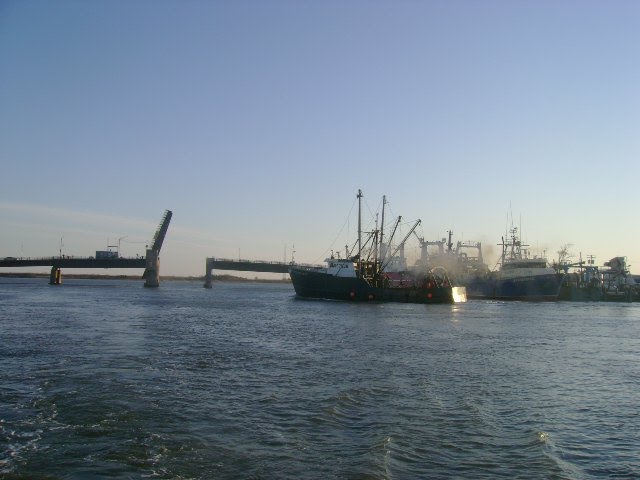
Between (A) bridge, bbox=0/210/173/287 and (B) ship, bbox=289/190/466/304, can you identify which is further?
(A) bridge, bbox=0/210/173/287

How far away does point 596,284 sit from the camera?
11388 cm

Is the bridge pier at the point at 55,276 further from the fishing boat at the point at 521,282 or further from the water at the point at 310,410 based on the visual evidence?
the water at the point at 310,410

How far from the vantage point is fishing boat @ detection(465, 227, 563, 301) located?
10069 cm

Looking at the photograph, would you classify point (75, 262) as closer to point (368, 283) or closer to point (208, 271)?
point (208, 271)

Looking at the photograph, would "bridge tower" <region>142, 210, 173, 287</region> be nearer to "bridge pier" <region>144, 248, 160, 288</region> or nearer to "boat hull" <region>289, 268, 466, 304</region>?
"bridge pier" <region>144, 248, 160, 288</region>

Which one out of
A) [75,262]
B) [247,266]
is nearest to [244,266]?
[247,266]

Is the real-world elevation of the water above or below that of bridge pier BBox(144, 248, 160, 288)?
below

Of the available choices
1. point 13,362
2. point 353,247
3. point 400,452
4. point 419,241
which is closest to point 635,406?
point 400,452

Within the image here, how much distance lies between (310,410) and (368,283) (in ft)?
228

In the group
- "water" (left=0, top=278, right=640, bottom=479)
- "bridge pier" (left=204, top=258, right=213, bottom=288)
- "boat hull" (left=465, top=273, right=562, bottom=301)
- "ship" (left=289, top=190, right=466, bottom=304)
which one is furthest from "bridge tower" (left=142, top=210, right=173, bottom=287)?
"water" (left=0, top=278, right=640, bottom=479)

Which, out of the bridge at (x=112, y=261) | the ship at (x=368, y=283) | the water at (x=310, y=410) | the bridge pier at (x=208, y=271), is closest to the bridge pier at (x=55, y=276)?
A: the bridge at (x=112, y=261)

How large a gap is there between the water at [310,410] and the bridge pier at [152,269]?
111970mm

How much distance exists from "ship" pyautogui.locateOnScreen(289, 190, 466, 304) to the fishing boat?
1651 centimetres

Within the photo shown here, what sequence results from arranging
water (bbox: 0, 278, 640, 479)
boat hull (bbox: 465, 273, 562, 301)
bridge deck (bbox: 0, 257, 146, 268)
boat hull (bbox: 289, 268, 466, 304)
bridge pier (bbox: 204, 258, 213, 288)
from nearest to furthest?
water (bbox: 0, 278, 640, 479), boat hull (bbox: 289, 268, 466, 304), boat hull (bbox: 465, 273, 562, 301), bridge deck (bbox: 0, 257, 146, 268), bridge pier (bbox: 204, 258, 213, 288)
